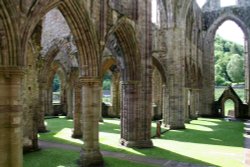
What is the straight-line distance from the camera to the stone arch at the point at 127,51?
44.8 feet

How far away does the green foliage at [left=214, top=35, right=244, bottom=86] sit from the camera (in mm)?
62875

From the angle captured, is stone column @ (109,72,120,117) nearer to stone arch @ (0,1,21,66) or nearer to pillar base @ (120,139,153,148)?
pillar base @ (120,139,153,148)

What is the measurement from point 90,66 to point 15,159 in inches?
179

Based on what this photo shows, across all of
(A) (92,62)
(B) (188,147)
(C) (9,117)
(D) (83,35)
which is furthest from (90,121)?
(B) (188,147)

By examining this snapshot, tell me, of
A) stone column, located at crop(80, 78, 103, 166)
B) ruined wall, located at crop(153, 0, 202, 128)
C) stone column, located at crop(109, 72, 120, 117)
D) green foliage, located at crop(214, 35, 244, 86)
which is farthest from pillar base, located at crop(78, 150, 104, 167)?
green foliage, located at crop(214, 35, 244, 86)

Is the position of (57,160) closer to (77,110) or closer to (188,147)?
(77,110)

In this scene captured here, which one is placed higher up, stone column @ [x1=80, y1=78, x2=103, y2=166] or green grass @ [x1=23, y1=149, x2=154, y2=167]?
stone column @ [x1=80, y1=78, x2=103, y2=166]

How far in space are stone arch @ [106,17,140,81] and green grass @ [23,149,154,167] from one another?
436 centimetres

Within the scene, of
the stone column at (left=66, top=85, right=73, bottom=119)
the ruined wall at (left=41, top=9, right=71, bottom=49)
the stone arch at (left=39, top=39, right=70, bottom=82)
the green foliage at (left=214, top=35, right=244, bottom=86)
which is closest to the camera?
the ruined wall at (left=41, top=9, right=71, bottom=49)

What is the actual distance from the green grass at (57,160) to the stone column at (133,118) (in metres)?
2.46

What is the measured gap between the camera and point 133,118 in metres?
13.8

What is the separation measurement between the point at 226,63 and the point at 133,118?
197 ft

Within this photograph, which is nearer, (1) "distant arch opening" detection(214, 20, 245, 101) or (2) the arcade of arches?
(2) the arcade of arches

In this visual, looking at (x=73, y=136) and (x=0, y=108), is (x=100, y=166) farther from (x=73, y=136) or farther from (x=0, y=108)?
(x=73, y=136)
